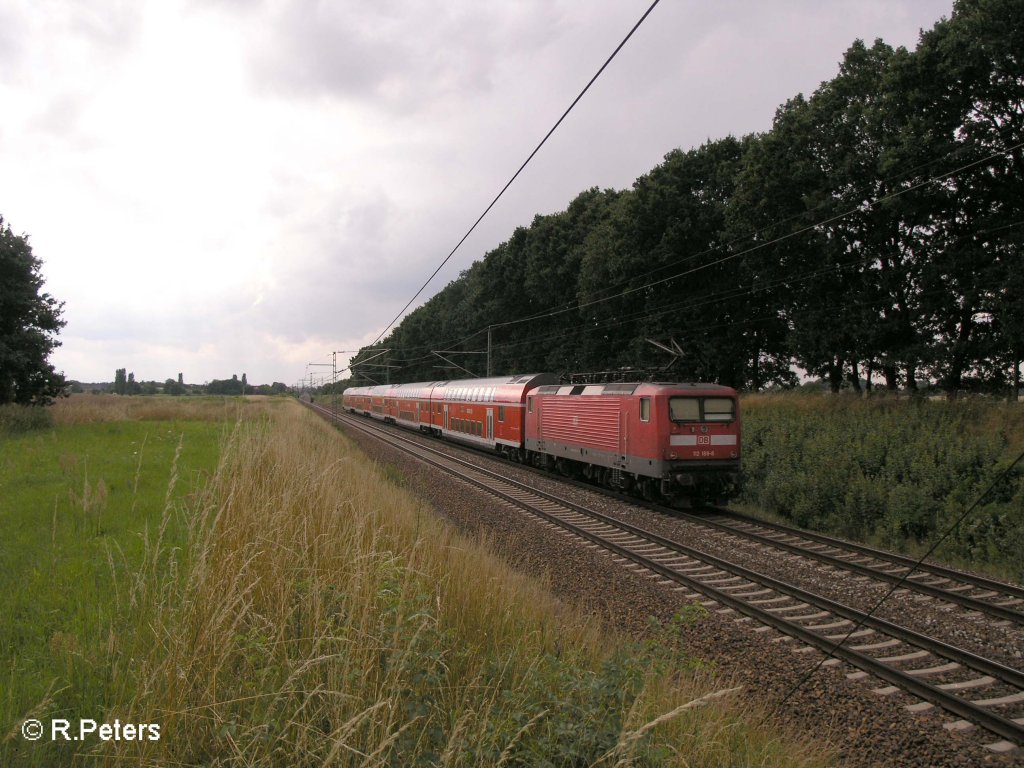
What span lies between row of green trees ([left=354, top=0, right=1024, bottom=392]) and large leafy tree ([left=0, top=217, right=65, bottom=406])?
23.1m

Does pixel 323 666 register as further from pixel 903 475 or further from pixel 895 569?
pixel 903 475

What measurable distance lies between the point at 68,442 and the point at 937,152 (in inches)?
1045

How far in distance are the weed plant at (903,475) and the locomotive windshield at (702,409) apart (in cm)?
230

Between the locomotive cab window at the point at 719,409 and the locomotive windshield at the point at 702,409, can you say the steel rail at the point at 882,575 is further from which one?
the locomotive cab window at the point at 719,409

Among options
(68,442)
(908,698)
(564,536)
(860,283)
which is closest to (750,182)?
(860,283)

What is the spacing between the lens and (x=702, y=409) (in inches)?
567

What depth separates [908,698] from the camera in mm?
5348

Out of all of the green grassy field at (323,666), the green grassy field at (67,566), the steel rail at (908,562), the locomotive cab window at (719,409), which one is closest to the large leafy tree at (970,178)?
the locomotive cab window at (719,409)

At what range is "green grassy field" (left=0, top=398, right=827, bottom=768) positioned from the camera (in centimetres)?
310

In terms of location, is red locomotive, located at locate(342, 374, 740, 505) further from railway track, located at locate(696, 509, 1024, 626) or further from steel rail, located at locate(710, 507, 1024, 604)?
steel rail, located at locate(710, 507, 1024, 604)

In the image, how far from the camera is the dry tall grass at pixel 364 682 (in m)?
3.04

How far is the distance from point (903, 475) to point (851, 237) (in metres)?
13.1

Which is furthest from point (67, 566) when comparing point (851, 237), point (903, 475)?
point (851, 237)

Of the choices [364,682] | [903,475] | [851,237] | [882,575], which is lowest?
[882,575]
